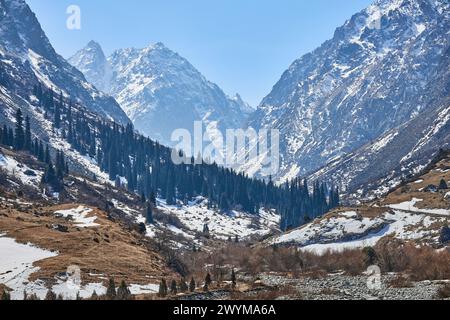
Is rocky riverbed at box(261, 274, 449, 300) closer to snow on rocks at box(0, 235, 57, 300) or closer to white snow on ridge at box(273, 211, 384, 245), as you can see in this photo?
snow on rocks at box(0, 235, 57, 300)

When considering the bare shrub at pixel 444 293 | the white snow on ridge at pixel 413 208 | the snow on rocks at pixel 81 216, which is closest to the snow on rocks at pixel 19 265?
the snow on rocks at pixel 81 216

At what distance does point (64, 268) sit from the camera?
98.7 metres

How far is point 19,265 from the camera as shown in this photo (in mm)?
99500

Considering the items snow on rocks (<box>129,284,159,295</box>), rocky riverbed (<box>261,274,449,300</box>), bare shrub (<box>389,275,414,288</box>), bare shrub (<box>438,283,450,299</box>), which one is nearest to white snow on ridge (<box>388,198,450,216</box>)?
rocky riverbed (<box>261,274,449,300</box>)

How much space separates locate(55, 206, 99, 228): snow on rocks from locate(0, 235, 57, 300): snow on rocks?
27367 millimetres

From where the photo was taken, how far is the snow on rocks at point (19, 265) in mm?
87375

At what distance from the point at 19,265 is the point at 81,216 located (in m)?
53.9

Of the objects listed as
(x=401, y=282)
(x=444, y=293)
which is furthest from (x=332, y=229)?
(x=444, y=293)

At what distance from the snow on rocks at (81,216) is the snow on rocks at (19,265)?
27367 mm

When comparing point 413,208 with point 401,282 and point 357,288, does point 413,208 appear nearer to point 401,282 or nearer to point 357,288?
point 401,282

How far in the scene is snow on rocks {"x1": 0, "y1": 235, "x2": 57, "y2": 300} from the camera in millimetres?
87375

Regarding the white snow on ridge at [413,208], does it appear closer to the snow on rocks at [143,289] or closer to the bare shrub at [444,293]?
the snow on rocks at [143,289]

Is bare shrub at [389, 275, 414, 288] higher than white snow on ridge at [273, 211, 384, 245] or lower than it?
lower
